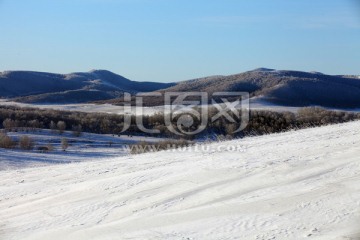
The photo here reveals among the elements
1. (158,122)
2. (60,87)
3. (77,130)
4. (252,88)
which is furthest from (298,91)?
(60,87)

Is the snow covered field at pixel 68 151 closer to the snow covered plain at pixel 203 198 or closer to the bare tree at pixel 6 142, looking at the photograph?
the bare tree at pixel 6 142

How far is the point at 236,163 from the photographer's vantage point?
10859mm

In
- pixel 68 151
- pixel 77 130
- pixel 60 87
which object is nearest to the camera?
pixel 68 151

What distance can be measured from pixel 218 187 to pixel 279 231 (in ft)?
7.56

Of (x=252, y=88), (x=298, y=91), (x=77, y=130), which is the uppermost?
(x=252, y=88)

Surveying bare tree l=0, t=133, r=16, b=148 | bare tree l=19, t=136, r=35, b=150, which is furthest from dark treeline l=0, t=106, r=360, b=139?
bare tree l=19, t=136, r=35, b=150

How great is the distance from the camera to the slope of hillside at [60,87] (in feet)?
242

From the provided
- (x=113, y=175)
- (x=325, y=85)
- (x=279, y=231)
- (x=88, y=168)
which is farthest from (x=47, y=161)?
(x=325, y=85)

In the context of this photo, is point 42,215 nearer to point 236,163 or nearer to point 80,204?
point 80,204

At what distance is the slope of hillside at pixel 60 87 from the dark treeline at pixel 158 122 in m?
36.0

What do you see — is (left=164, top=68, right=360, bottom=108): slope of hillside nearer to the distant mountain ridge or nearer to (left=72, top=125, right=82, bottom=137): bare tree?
the distant mountain ridge

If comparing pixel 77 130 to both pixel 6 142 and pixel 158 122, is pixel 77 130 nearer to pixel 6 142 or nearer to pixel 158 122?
pixel 158 122

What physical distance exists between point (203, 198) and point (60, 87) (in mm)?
103979

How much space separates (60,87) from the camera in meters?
110
